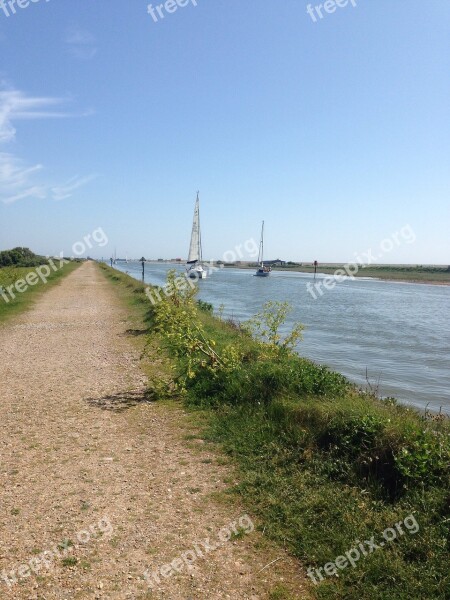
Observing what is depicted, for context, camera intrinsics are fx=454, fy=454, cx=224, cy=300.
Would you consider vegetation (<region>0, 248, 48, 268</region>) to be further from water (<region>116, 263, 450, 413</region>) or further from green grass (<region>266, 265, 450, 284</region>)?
green grass (<region>266, 265, 450, 284</region>)

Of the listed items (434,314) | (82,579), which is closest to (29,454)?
(82,579)

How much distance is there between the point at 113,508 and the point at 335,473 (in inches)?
91.8

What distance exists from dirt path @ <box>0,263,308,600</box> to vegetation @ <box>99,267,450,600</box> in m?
0.33

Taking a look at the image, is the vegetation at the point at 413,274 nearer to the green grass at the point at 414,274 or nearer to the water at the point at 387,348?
the green grass at the point at 414,274

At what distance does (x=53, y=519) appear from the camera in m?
4.21

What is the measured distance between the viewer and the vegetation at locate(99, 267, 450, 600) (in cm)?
352

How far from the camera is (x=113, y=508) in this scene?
443 cm

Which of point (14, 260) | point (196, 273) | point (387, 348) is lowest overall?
point (387, 348)

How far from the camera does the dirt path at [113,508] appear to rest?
3.47 metres

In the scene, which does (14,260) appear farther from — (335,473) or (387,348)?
(335,473)

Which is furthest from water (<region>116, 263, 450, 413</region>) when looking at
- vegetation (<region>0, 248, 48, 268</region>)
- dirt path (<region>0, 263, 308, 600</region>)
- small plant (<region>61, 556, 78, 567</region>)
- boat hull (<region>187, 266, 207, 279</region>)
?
vegetation (<region>0, 248, 48, 268</region>)

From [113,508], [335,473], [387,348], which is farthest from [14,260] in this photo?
[335,473]

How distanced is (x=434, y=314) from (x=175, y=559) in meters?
32.3

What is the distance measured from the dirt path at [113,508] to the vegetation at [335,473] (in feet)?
1.09
